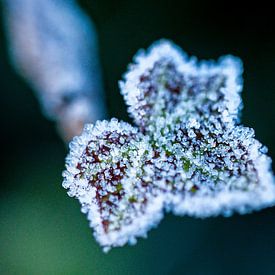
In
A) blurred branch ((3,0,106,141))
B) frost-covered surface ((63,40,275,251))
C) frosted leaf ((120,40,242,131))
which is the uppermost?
blurred branch ((3,0,106,141))

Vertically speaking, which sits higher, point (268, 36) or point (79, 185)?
point (268, 36)

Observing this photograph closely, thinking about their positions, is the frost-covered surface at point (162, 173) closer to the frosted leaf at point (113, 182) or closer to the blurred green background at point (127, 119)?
the frosted leaf at point (113, 182)

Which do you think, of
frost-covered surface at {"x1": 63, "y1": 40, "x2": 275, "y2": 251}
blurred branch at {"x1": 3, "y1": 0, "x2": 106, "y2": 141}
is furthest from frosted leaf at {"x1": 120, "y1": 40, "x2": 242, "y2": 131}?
blurred branch at {"x1": 3, "y1": 0, "x2": 106, "y2": 141}

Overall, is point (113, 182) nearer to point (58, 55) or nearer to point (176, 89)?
point (176, 89)

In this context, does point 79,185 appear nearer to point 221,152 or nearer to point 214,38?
point 221,152

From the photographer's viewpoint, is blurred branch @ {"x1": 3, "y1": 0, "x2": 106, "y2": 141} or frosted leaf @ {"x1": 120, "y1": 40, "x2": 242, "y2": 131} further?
blurred branch @ {"x1": 3, "y1": 0, "x2": 106, "y2": 141}

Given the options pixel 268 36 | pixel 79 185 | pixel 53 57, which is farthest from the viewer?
pixel 268 36

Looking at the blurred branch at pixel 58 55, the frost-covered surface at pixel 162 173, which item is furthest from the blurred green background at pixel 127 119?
the frost-covered surface at pixel 162 173

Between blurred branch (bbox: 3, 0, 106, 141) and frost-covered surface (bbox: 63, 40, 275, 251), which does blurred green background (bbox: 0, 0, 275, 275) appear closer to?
blurred branch (bbox: 3, 0, 106, 141)

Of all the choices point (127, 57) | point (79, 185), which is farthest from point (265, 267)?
point (127, 57)
